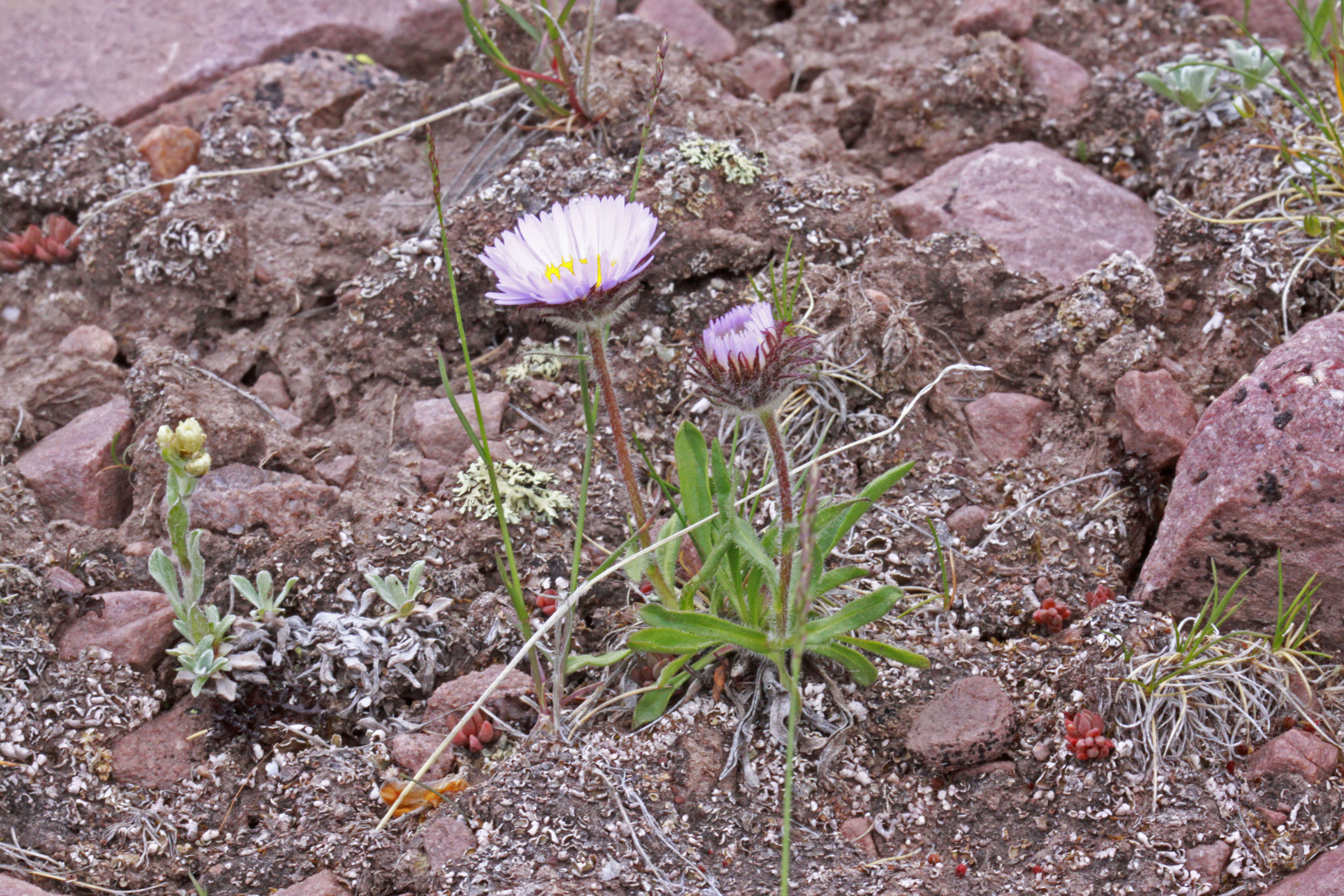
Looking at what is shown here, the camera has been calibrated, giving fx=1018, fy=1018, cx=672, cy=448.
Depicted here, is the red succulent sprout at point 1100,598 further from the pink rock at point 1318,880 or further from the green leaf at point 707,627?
the green leaf at point 707,627

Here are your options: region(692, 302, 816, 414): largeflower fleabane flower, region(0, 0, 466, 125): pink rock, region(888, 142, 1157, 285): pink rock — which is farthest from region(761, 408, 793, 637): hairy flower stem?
region(0, 0, 466, 125): pink rock

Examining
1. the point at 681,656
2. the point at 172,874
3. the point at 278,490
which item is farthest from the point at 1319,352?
the point at 172,874

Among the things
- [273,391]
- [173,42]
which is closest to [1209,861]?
[273,391]

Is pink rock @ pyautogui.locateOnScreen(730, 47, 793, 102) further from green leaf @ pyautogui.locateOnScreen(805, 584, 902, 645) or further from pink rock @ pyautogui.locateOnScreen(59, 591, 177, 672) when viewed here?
pink rock @ pyautogui.locateOnScreen(59, 591, 177, 672)

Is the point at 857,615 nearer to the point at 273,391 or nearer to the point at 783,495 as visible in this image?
the point at 783,495

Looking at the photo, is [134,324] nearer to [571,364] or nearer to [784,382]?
[571,364]

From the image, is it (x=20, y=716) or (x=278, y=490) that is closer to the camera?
(x=20, y=716)

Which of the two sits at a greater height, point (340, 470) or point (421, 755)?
point (340, 470)
